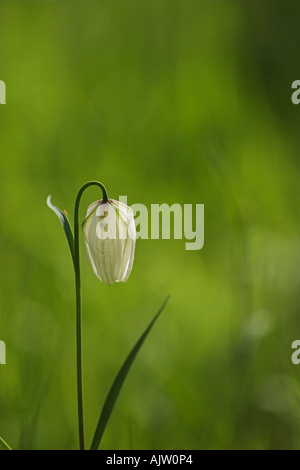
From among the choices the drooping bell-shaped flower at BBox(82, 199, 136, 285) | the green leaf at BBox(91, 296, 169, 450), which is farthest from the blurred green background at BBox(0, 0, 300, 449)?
the drooping bell-shaped flower at BBox(82, 199, 136, 285)

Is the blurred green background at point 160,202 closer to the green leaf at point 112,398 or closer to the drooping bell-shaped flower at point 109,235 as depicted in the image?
the green leaf at point 112,398

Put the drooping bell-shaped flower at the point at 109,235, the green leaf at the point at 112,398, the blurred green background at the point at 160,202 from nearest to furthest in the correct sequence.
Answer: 1. the green leaf at the point at 112,398
2. the drooping bell-shaped flower at the point at 109,235
3. the blurred green background at the point at 160,202

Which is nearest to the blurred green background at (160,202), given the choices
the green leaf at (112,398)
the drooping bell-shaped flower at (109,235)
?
the green leaf at (112,398)

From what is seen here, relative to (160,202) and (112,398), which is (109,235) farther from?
(160,202)

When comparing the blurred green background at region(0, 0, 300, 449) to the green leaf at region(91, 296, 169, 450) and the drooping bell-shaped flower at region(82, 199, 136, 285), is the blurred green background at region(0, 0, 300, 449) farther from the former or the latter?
the drooping bell-shaped flower at region(82, 199, 136, 285)

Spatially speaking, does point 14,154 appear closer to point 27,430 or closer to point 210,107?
point 210,107

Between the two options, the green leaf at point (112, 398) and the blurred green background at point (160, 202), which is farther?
the blurred green background at point (160, 202)

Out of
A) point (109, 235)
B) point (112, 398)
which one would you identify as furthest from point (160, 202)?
point (112, 398)
